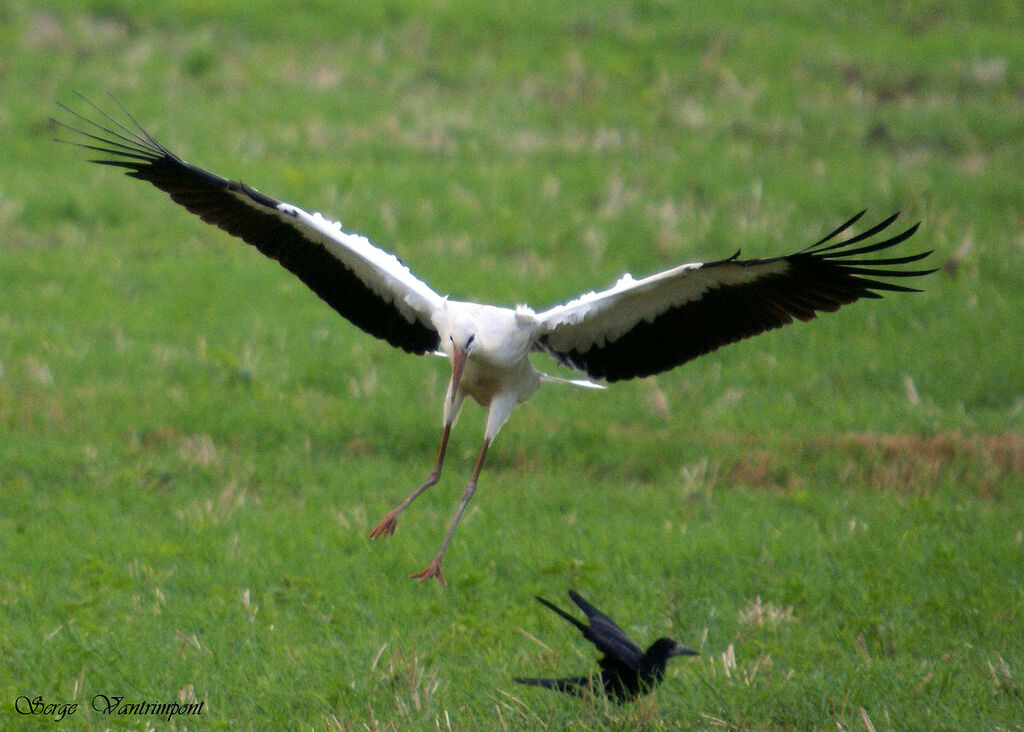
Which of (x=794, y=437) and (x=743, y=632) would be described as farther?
(x=794, y=437)

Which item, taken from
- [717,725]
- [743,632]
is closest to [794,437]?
[743,632]

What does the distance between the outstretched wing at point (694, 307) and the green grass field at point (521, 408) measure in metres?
0.98

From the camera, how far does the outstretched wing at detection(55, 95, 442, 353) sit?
18.5 feet

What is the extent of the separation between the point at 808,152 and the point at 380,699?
8.28 meters

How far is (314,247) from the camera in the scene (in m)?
6.05

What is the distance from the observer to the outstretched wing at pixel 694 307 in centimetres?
509

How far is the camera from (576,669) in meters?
5.21

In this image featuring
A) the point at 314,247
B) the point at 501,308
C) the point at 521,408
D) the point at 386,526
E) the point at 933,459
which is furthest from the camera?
the point at 521,408

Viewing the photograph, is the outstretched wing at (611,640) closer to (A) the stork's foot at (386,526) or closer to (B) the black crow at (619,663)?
(B) the black crow at (619,663)

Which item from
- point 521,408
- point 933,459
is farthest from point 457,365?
point 933,459

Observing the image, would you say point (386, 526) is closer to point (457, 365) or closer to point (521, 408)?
point (457, 365)

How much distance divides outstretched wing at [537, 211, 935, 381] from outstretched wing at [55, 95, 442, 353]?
66 centimetres

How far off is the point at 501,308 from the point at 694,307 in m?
0.80

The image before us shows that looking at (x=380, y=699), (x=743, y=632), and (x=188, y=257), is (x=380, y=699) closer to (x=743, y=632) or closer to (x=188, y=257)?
(x=743, y=632)
